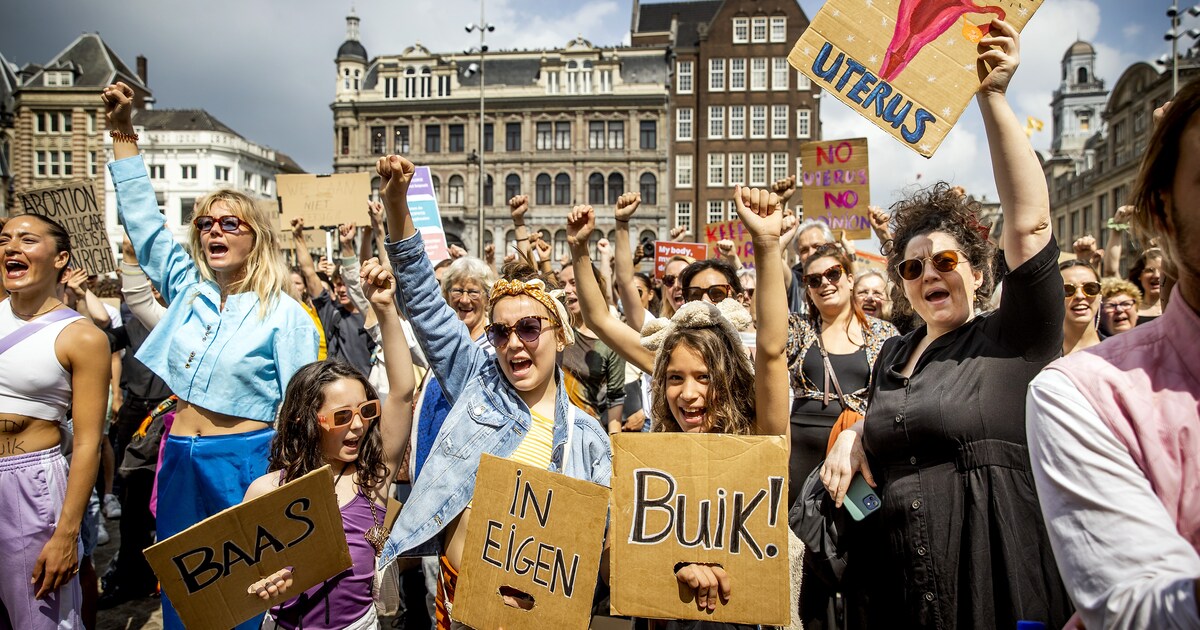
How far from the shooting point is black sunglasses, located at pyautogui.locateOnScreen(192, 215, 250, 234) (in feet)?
10.7

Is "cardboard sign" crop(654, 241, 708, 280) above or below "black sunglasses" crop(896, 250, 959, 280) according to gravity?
above

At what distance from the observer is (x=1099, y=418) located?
47.4 inches

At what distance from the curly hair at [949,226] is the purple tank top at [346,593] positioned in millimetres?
2242

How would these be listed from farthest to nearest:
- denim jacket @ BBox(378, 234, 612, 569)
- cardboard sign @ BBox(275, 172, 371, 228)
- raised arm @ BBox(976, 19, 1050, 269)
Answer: cardboard sign @ BBox(275, 172, 371, 228)
denim jacket @ BBox(378, 234, 612, 569)
raised arm @ BBox(976, 19, 1050, 269)

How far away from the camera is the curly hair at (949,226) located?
8.01ft

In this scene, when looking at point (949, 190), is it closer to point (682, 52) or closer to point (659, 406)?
point (659, 406)

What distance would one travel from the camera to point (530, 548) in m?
2.20

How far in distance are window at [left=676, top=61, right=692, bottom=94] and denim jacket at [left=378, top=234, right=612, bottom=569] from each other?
4650cm

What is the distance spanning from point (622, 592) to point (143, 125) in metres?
66.1

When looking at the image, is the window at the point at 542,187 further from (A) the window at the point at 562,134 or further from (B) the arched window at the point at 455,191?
(B) the arched window at the point at 455,191

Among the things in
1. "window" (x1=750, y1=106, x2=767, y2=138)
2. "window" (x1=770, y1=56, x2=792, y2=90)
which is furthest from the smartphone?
"window" (x1=770, y1=56, x2=792, y2=90)

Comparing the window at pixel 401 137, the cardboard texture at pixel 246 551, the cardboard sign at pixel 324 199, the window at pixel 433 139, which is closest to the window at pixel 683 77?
the window at pixel 433 139

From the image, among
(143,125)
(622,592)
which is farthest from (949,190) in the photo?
(143,125)

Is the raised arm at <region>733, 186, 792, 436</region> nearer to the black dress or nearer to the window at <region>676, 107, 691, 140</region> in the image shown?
the black dress
